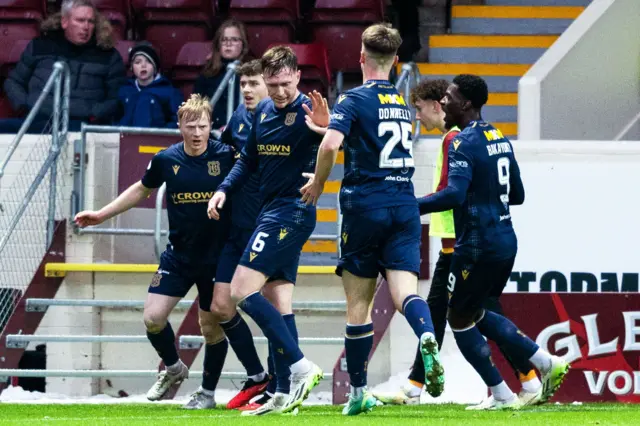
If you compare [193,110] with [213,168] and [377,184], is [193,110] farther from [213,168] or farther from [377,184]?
[377,184]

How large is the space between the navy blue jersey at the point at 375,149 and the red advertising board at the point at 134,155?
3.95 meters

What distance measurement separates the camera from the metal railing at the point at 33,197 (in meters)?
11.0

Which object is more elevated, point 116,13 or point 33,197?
point 116,13

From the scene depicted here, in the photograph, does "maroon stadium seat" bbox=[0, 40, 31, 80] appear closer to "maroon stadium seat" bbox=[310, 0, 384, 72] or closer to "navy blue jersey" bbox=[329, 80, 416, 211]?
"maroon stadium seat" bbox=[310, 0, 384, 72]

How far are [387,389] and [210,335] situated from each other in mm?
2192

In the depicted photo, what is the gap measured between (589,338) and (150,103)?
4242 millimetres

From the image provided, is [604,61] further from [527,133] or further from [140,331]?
[140,331]

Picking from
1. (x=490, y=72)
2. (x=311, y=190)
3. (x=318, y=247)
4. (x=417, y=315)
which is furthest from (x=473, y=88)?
(x=490, y=72)

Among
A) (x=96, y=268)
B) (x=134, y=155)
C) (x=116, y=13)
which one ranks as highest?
(x=116, y=13)

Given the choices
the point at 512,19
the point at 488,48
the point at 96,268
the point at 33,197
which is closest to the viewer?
the point at 96,268

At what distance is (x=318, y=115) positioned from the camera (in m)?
7.69

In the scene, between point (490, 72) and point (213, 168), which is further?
point (490, 72)

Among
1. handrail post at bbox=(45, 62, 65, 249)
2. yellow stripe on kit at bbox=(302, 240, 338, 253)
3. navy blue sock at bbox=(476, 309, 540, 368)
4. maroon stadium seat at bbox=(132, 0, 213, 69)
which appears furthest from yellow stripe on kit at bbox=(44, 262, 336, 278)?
maroon stadium seat at bbox=(132, 0, 213, 69)

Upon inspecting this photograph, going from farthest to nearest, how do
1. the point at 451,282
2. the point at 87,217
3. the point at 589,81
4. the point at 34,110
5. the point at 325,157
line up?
the point at 589,81 < the point at 34,110 < the point at 87,217 < the point at 451,282 < the point at 325,157
